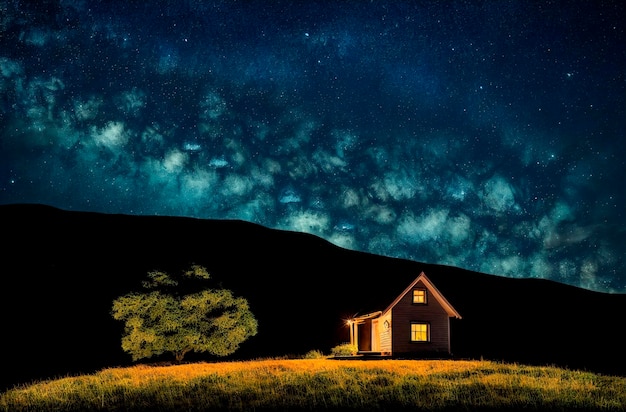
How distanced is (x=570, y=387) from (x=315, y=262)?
3508 inches

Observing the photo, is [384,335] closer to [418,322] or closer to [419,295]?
[418,322]

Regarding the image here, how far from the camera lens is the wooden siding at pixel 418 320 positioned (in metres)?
38.5

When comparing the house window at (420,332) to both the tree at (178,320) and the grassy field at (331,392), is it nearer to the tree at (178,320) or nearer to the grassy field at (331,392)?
the grassy field at (331,392)

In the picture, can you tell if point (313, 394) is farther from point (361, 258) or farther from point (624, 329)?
point (361, 258)

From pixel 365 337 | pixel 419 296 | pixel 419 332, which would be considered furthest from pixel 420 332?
pixel 365 337

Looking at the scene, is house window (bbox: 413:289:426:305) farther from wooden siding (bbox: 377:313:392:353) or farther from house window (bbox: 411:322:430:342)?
wooden siding (bbox: 377:313:392:353)

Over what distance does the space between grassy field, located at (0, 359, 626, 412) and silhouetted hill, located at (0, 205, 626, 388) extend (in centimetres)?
1559

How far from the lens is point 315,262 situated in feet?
363

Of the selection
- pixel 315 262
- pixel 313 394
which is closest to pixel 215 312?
pixel 313 394

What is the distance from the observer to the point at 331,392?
20.0 m

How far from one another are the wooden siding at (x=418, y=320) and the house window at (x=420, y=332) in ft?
0.78

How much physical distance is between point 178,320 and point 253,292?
55.5 metres

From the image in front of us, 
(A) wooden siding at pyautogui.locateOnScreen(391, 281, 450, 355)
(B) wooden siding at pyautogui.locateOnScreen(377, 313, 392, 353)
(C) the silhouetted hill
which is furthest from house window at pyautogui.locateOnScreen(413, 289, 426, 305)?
(B) wooden siding at pyautogui.locateOnScreen(377, 313, 392, 353)

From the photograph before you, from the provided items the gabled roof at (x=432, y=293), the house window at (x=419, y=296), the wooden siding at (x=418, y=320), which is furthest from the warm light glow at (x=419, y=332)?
the gabled roof at (x=432, y=293)
